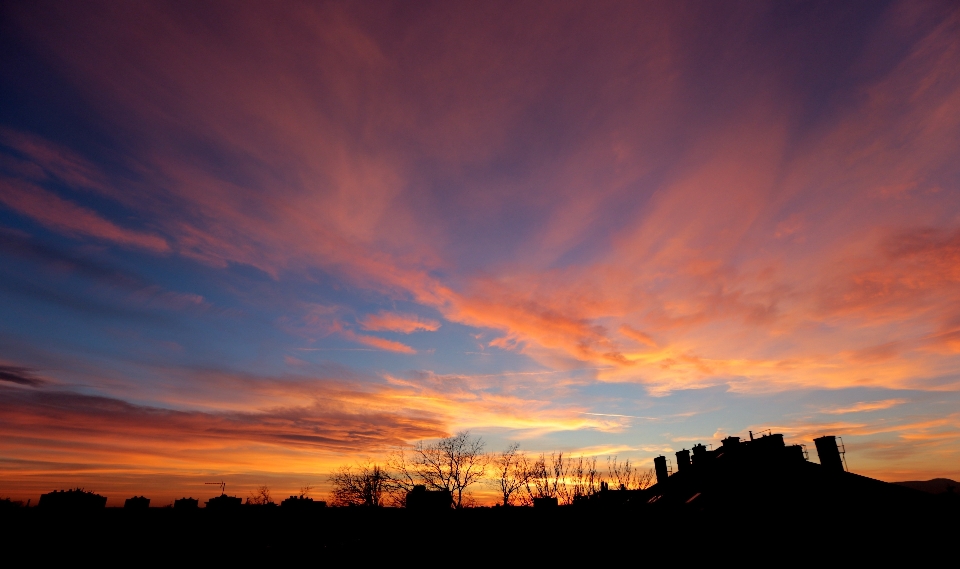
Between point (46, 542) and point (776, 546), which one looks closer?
point (776, 546)

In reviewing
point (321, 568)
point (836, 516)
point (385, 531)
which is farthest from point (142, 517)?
point (836, 516)

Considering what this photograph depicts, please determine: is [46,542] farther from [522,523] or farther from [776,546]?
[776,546]

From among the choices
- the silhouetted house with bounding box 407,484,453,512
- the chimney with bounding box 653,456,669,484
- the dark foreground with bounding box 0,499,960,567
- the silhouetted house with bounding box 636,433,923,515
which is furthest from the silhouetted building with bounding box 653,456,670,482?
the silhouetted house with bounding box 407,484,453,512

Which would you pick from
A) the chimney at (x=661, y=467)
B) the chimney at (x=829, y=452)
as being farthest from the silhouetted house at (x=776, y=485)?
the chimney at (x=661, y=467)

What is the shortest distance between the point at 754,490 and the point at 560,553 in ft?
36.7

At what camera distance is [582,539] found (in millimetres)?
19391

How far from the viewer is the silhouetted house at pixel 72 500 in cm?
3638

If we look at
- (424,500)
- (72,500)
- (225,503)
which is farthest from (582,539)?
(225,503)

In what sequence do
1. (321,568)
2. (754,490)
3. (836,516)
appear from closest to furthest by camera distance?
(321,568) → (836,516) → (754,490)

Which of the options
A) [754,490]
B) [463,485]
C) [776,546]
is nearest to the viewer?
[776,546]

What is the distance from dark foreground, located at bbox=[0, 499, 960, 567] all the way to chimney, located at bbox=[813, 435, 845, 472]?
6006mm

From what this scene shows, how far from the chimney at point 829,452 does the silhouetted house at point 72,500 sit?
53.9 m

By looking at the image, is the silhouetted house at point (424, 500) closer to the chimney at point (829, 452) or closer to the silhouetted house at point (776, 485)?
the silhouetted house at point (776, 485)

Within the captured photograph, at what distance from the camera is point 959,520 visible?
58.8 feet
